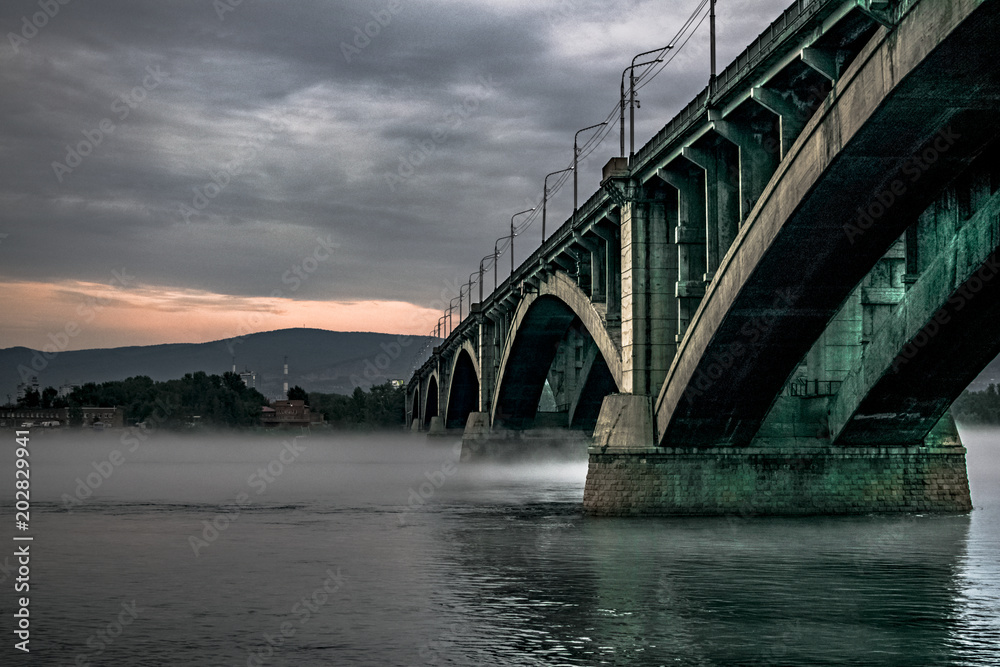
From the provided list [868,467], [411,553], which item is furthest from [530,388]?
[411,553]

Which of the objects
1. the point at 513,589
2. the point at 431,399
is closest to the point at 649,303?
the point at 513,589

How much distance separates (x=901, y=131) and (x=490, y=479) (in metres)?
44.1

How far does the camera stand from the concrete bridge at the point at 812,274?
2423cm

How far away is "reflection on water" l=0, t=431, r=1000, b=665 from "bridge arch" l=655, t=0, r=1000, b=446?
3.88m

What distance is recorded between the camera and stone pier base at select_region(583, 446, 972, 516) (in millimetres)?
34594

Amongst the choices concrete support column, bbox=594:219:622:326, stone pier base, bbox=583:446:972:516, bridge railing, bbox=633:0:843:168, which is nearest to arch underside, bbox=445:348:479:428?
concrete support column, bbox=594:219:622:326

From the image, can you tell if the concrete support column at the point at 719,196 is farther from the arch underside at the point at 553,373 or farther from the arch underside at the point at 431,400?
the arch underside at the point at 431,400

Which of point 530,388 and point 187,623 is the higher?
point 530,388

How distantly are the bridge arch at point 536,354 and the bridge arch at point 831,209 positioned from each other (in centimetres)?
1728

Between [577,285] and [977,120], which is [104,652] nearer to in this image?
[977,120]

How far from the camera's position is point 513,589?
22.6 m

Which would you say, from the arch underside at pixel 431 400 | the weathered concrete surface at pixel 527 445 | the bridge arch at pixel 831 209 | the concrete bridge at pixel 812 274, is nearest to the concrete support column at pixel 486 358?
the weathered concrete surface at pixel 527 445

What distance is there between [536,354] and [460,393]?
4732 cm

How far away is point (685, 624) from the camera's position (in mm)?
18688
